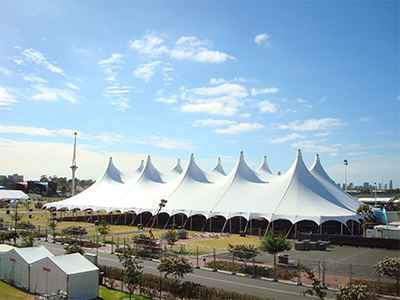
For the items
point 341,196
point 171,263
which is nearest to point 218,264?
point 171,263

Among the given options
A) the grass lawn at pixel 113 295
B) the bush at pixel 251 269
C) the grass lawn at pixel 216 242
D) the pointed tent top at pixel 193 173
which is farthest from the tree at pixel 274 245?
the pointed tent top at pixel 193 173

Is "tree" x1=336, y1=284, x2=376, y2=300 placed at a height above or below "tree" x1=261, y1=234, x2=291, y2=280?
below

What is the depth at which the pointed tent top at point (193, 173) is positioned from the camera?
52438 mm

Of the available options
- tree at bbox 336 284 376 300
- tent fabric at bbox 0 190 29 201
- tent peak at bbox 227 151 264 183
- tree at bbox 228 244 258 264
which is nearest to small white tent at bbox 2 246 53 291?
tree at bbox 228 244 258 264

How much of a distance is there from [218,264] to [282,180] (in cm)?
2009

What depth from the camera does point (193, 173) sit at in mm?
52812

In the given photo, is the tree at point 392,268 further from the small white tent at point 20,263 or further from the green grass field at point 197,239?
the small white tent at point 20,263

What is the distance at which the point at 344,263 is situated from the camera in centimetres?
2869

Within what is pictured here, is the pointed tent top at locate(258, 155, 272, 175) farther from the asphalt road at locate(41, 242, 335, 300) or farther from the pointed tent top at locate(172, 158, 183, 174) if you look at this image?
the asphalt road at locate(41, 242, 335, 300)

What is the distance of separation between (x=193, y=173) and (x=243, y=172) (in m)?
6.54

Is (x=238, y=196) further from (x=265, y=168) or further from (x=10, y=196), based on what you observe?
(x=10, y=196)

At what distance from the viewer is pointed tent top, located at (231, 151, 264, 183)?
48906 millimetres

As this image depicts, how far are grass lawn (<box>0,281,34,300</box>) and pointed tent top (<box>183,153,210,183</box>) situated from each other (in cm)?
3127

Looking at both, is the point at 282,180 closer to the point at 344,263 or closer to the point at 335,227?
the point at 335,227
